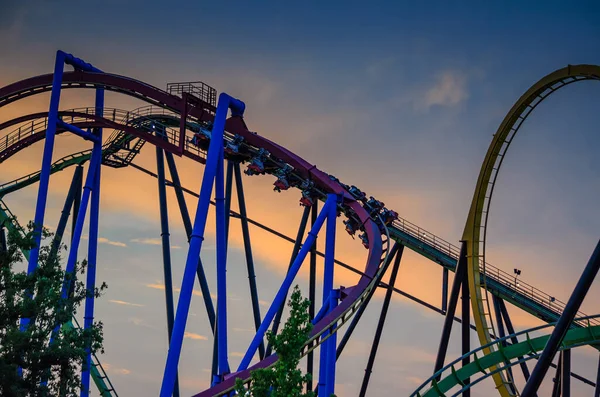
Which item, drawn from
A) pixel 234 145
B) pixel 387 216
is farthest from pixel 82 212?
pixel 387 216

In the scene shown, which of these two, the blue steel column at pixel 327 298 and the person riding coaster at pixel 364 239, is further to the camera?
the person riding coaster at pixel 364 239

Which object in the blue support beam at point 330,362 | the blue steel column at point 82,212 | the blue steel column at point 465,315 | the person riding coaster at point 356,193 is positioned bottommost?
the blue support beam at point 330,362

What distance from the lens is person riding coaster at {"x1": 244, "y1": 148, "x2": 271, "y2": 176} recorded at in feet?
59.5

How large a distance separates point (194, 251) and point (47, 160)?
176 inches

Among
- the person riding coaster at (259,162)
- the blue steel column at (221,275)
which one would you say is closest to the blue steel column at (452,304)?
the blue steel column at (221,275)

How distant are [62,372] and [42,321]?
0.93 meters

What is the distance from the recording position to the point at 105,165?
2114 cm

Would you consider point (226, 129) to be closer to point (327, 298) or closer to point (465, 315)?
point (327, 298)

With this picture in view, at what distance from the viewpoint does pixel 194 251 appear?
47.8ft

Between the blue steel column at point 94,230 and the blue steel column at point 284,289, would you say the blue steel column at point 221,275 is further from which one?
the blue steel column at point 94,230

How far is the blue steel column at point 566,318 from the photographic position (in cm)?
1032

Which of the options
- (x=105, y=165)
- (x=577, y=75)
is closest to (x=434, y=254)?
(x=577, y=75)

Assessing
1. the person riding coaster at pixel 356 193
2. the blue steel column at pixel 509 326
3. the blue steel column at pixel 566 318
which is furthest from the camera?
the person riding coaster at pixel 356 193

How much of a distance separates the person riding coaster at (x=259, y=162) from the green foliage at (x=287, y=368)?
6.65 metres
